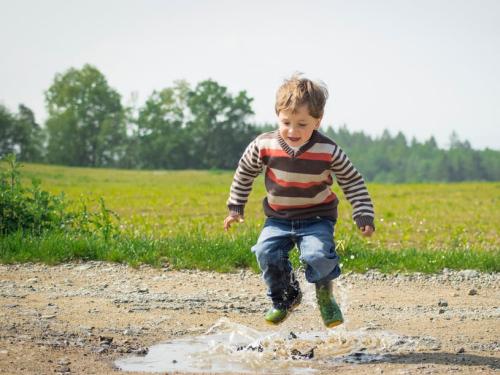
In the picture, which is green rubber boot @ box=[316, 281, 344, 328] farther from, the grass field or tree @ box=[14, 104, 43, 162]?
tree @ box=[14, 104, 43, 162]

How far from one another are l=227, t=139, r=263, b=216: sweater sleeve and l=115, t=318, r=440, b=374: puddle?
925 mm

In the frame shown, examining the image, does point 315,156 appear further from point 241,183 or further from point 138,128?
point 138,128

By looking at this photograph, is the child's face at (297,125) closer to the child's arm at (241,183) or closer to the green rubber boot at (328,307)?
the child's arm at (241,183)

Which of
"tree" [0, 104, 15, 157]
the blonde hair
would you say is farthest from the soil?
"tree" [0, 104, 15, 157]

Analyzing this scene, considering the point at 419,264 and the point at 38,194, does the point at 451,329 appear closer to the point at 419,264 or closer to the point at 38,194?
the point at 419,264

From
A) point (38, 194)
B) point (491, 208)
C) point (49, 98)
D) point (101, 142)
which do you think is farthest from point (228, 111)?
point (38, 194)

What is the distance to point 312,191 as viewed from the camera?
567 cm

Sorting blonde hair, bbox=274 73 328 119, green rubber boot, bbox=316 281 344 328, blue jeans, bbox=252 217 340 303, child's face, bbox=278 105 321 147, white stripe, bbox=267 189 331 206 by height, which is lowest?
green rubber boot, bbox=316 281 344 328

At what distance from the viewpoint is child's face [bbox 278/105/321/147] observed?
5500mm

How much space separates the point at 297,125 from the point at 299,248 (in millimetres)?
858

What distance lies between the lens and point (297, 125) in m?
5.53

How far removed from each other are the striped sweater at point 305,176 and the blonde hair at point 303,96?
23 cm

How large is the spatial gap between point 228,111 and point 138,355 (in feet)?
238

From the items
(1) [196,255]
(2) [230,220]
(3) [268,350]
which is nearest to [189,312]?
(2) [230,220]
